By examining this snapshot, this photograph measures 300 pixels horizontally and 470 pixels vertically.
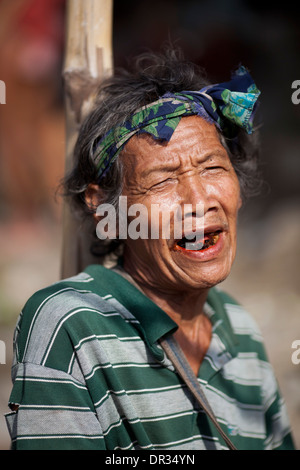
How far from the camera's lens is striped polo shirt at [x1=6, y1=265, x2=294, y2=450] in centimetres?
174

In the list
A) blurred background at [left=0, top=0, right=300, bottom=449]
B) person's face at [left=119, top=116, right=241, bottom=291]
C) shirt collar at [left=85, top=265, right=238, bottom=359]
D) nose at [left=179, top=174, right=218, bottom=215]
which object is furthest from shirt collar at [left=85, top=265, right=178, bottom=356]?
blurred background at [left=0, top=0, right=300, bottom=449]

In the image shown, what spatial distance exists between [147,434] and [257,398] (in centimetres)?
68

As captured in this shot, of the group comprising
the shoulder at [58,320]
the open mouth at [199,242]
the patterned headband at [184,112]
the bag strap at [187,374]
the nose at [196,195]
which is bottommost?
the bag strap at [187,374]

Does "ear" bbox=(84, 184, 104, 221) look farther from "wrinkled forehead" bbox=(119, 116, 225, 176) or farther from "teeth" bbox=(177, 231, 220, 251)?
"teeth" bbox=(177, 231, 220, 251)

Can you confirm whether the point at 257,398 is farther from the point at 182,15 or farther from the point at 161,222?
the point at 182,15

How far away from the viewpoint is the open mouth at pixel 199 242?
2053mm

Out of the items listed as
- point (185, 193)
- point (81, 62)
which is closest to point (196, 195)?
point (185, 193)

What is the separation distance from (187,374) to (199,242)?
20.0 inches

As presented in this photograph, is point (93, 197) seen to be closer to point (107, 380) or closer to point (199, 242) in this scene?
point (199, 242)

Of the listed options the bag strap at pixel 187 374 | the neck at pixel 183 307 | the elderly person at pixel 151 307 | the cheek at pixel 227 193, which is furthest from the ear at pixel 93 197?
the bag strap at pixel 187 374

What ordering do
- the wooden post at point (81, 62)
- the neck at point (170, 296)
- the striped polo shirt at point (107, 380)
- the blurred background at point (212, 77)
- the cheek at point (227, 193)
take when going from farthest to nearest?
the blurred background at point (212, 77)
the wooden post at point (81, 62)
the neck at point (170, 296)
the cheek at point (227, 193)
the striped polo shirt at point (107, 380)

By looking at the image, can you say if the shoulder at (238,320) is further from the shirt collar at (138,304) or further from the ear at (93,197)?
the ear at (93,197)

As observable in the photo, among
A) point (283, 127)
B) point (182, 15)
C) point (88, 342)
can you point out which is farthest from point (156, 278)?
point (283, 127)

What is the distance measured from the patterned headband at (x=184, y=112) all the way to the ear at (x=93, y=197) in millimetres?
90
